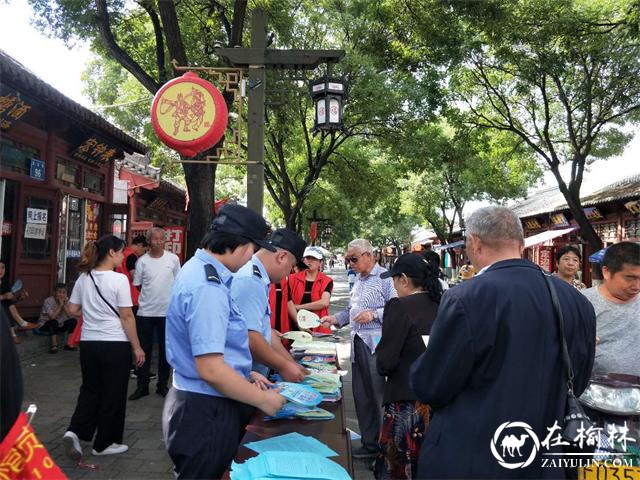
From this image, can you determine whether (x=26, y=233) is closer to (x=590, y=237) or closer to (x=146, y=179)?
(x=146, y=179)

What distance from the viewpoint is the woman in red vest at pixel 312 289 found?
5285mm

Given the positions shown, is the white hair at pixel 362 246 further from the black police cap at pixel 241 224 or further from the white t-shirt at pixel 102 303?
the black police cap at pixel 241 224

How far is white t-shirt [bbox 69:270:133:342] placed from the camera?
3764 mm

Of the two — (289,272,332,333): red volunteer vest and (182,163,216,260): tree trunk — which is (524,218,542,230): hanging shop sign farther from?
(289,272,332,333): red volunteer vest

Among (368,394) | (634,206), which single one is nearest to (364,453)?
(368,394)

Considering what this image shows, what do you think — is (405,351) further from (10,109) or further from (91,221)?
(91,221)

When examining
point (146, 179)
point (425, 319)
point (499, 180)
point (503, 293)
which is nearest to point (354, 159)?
point (499, 180)

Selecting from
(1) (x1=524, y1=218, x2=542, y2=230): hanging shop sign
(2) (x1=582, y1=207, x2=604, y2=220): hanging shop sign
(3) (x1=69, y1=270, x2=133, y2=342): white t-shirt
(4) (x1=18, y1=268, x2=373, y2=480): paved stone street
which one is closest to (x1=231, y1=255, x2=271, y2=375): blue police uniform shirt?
(3) (x1=69, y1=270, x2=133, y2=342): white t-shirt

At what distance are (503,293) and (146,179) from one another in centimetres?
1179

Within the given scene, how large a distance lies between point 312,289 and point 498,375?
3.67 m

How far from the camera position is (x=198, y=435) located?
205cm

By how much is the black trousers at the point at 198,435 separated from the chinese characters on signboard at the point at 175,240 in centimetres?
992

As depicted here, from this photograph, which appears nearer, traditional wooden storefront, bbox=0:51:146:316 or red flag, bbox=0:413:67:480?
red flag, bbox=0:413:67:480

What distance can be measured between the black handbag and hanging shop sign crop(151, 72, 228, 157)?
4.11 meters
